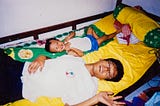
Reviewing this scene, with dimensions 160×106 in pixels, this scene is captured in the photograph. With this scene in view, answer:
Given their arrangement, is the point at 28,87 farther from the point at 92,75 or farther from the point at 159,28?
the point at 159,28

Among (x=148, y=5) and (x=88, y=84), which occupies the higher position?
(x=148, y=5)

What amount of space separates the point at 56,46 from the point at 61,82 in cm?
35

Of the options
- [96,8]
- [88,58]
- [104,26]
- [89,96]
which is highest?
[96,8]

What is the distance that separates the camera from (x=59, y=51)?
1759 mm

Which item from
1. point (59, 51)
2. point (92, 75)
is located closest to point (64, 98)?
point (92, 75)

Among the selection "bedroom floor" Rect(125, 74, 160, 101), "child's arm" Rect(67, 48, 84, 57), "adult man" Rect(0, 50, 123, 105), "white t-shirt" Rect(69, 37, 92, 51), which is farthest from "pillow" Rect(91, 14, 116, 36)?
"bedroom floor" Rect(125, 74, 160, 101)

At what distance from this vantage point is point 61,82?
5.07 feet

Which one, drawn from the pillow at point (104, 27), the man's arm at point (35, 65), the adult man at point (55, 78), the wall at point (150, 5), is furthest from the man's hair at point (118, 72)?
the wall at point (150, 5)

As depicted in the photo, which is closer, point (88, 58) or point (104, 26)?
point (88, 58)

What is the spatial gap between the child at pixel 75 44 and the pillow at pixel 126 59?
0.06 meters

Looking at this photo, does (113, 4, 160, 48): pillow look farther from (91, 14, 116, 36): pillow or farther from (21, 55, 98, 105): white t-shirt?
(21, 55, 98, 105): white t-shirt

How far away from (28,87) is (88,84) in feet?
1.46

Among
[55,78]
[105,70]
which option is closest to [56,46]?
[55,78]

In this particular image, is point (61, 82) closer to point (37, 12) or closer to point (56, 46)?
point (56, 46)
